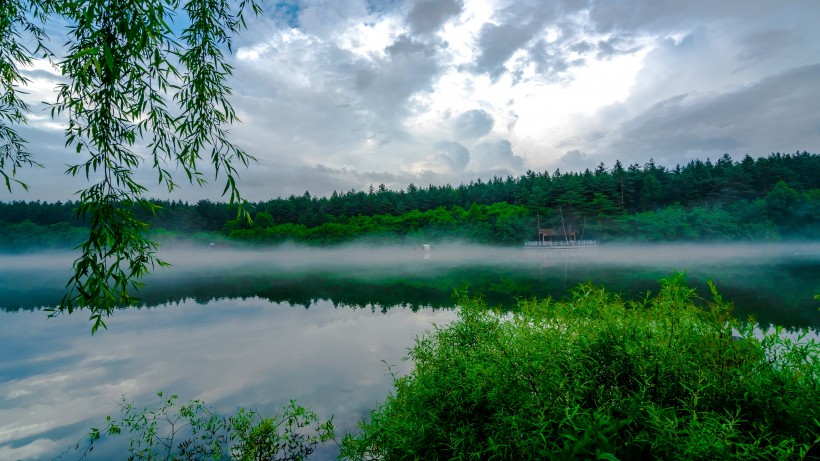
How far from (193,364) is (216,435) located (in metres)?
5.76

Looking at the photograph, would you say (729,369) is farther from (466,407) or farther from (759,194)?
(759,194)

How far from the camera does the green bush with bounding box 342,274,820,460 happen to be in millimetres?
1981

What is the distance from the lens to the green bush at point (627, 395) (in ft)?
6.50

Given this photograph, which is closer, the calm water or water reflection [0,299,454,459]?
water reflection [0,299,454,459]

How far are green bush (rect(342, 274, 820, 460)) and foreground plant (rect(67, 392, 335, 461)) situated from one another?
1.96 meters

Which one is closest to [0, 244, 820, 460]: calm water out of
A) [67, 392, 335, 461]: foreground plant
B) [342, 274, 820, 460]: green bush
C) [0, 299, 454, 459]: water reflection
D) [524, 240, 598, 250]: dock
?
[0, 299, 454, 459]: water reflection

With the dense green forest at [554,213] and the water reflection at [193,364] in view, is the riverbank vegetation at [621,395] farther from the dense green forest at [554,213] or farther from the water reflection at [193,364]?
the dense green forest at [554,213]

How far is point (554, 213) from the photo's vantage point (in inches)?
2392

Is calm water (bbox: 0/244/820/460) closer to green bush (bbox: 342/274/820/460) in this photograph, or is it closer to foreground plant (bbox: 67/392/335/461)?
foreground plant (bbox: 67/392/335/461)

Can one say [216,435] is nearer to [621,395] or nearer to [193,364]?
[193,364]

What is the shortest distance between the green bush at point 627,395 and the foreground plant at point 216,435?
1.96 m

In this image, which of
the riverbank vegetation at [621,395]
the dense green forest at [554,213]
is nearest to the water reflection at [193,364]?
the riverbank vegetation at [621,395]

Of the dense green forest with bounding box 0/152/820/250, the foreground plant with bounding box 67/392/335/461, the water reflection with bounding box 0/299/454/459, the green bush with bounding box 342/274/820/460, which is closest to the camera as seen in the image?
the green bush with bounding box 342/274/820/460

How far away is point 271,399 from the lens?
805 cm
